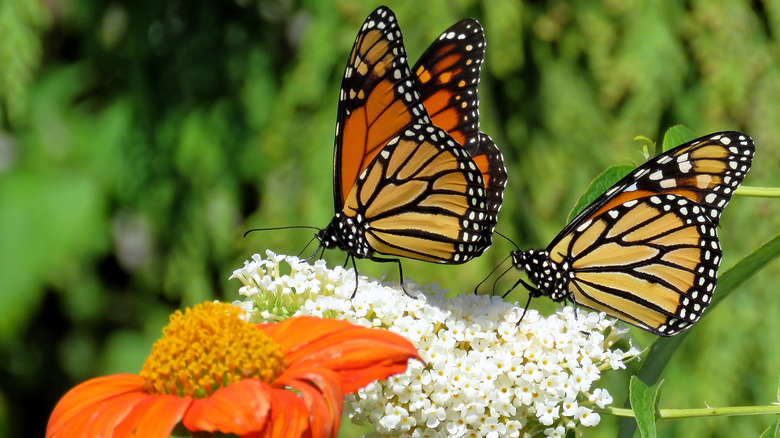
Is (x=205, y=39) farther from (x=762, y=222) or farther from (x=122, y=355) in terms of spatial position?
(x=762, y=222)

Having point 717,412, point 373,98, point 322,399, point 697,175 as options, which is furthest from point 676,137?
point 322,399

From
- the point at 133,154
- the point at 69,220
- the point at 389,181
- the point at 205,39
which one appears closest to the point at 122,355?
the point at 69,220

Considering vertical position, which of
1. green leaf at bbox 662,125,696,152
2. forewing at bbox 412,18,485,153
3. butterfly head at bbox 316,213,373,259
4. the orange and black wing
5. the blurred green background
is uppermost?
the blurred green background

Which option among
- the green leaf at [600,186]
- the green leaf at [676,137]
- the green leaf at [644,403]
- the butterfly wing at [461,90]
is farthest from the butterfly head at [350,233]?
the green leaf at [644,403]

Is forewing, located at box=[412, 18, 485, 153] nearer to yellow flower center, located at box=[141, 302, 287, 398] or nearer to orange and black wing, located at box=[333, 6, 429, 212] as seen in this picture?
orange and black wing, located at box=[333, 6, 429, 212]

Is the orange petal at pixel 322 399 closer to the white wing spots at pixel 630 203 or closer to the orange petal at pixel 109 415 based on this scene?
the orange petal at pixel 109 415

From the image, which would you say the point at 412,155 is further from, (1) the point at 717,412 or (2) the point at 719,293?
(1) the point at 717,412

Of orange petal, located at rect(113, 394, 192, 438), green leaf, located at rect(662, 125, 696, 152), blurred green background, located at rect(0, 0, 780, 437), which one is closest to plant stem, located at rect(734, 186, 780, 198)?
green leaf, located at rect(662, 125, 696, 152)
